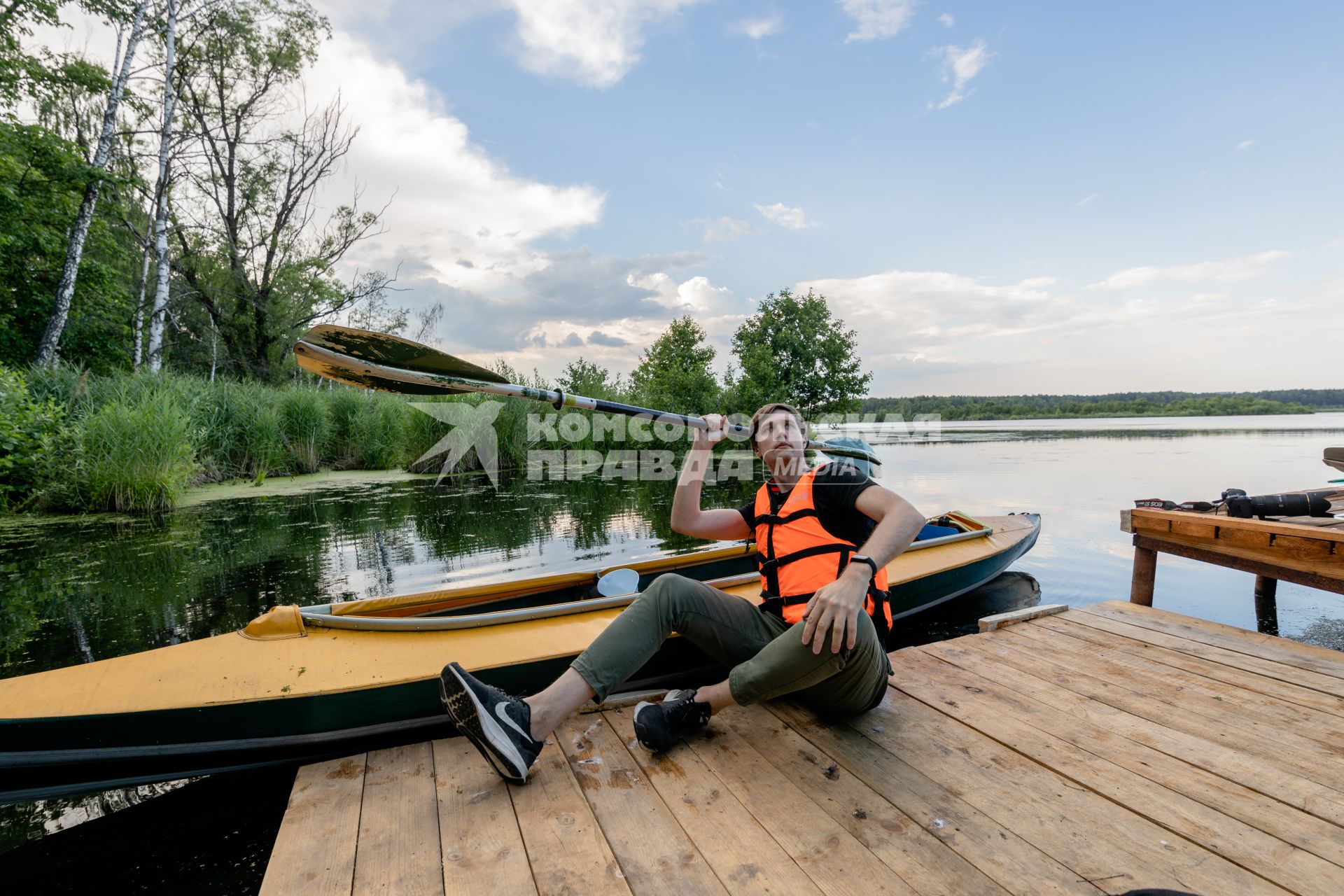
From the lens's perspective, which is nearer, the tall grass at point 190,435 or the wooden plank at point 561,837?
the wooden plank at point 561,837

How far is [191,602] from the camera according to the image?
4.09 meters

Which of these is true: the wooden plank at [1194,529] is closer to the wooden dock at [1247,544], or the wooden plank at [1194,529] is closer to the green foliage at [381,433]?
the wooden dock at [1247,544]

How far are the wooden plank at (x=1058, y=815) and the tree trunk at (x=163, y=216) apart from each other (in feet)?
49.3

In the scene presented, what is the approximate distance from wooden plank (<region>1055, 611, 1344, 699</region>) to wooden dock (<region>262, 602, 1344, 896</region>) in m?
0.02

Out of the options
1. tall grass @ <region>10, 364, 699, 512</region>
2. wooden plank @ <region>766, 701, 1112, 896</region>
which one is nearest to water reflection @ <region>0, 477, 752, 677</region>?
tall grass @ <region>10, 364, 699, 512</region>

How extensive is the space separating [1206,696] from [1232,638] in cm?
84

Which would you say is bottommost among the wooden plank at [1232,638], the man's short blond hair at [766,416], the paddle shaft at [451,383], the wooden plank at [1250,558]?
the wooden plank at [1232,638]

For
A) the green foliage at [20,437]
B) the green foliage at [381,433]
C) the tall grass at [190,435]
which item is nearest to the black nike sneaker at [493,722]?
the tall grass at [190,435]

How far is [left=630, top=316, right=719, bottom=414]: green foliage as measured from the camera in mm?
19453

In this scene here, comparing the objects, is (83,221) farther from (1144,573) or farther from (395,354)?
(1144,573)

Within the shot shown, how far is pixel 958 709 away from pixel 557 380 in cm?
1390

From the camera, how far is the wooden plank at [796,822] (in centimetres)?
126

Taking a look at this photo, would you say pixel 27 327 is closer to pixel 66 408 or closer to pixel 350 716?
pixel 66 408

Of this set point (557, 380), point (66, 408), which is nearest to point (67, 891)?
point (66, 408)
